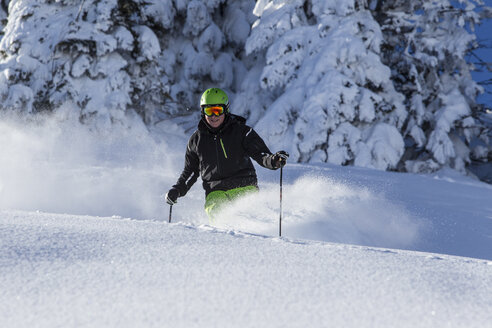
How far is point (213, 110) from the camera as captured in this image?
504 centimetres

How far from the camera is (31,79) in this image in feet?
51.3

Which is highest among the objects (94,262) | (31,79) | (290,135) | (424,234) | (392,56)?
(392,56)

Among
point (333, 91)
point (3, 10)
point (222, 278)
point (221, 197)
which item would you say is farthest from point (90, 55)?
point (222, 278)

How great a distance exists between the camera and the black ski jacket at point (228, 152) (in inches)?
206

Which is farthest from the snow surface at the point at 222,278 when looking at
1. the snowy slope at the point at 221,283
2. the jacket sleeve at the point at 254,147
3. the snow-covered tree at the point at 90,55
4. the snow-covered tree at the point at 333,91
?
the snow-covered tree at the point at 90,55

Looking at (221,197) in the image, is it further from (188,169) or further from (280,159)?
(280,159)

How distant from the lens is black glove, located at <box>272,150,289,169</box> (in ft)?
15.4

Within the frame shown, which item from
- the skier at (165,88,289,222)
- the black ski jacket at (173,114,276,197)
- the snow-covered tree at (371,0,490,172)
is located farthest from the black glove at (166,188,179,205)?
the snow-covered tree at (371,0,490,172)

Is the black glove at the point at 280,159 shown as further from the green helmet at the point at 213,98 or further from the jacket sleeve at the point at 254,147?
the green helmet at the point at 213,98

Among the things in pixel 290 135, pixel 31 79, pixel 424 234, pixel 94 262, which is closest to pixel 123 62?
pixel 31 79

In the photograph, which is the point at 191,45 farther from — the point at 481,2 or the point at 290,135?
the point at 481,2

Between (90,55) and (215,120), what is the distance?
1244cm

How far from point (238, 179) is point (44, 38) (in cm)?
1330

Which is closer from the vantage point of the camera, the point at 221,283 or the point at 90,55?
the point at 221,283
